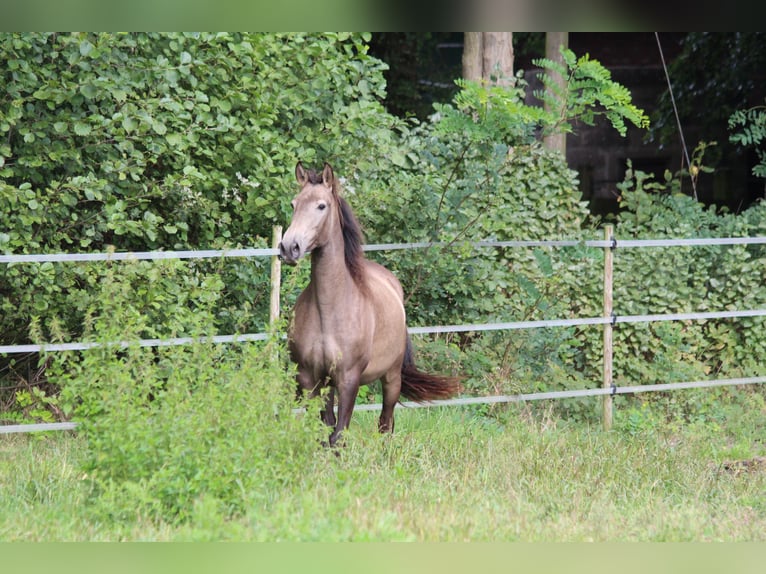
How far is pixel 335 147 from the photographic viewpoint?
734 centimetres

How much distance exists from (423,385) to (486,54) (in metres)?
5.90

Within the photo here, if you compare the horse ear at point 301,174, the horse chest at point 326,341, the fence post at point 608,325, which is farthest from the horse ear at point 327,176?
the fence post at point 608,325

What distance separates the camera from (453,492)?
15.0ft

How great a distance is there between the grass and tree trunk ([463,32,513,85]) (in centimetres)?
545

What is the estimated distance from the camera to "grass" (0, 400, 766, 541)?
3.84m

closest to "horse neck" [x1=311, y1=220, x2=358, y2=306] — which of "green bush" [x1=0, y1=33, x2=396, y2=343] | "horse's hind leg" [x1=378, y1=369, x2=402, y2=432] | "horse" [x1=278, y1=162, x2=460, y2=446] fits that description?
"horse" [x1=278, y1=162, x2=460, y2=446]

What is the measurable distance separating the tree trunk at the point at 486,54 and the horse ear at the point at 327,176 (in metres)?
5.89

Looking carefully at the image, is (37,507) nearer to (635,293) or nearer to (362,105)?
(362,105)

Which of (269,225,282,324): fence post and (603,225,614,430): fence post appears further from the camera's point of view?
(603,225,614,430): fence post

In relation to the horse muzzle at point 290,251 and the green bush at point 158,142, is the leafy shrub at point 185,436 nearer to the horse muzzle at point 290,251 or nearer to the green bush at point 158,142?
the horse muzzle at point 290,251

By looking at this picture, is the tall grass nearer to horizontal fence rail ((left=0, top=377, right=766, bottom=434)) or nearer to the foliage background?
horizontal fence rail ((left=0, top=377, right=766, bottom=434))

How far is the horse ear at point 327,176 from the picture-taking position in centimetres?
521

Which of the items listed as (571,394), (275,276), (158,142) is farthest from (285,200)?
(571,394)

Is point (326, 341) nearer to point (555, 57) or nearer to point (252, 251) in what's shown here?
point (252, 251)
